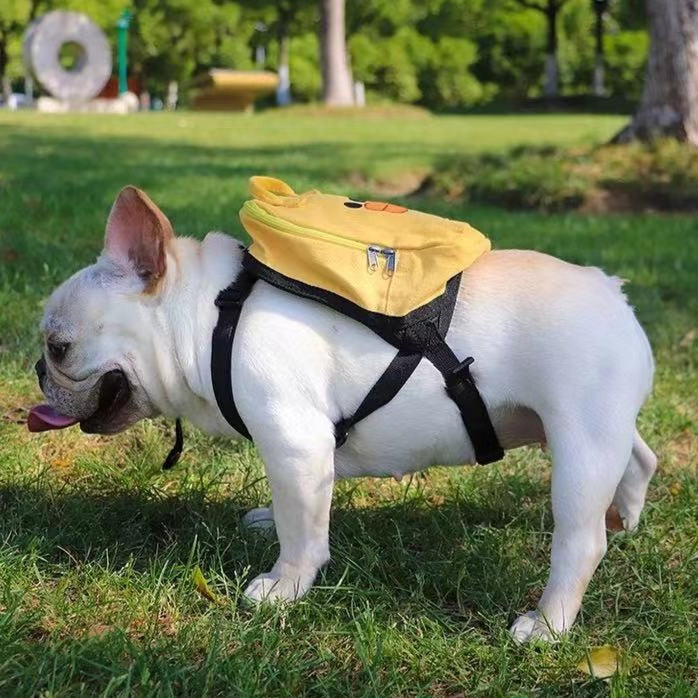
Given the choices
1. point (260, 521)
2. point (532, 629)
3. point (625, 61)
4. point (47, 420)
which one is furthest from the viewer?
point (625, 61)

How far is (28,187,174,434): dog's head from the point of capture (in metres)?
2.49

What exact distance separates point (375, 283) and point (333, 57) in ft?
92.0

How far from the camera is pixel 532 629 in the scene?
233 cm

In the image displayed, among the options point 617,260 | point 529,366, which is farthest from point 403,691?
point 617,260

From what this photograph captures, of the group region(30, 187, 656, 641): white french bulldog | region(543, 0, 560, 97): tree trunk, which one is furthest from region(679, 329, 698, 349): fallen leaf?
region(543, 0, 560, 97): tree trunk

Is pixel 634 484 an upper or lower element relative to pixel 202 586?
upper

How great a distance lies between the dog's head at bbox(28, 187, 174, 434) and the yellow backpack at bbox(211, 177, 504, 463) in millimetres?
205

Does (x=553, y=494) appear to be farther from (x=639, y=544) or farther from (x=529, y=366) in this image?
(x=639, y=544)

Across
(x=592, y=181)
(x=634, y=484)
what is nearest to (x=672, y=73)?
(x=592, y=181)

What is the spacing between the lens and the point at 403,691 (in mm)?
2127

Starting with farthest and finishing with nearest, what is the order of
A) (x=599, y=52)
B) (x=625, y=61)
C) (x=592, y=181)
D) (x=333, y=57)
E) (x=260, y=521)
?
(x=625, y=61) < (x=599, y=52) < (x=333, y=57) < (x=592, y=181) < (x=260, y=521)

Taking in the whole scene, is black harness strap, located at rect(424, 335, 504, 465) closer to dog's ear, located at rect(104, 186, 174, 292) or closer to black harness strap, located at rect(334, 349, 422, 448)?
black harness strap, located at rect(334, 349, 422, 448)

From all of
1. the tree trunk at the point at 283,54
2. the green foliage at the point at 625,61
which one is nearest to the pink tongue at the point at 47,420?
the tree trunk at the point at 283,54

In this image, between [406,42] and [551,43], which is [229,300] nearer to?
[551,43]
